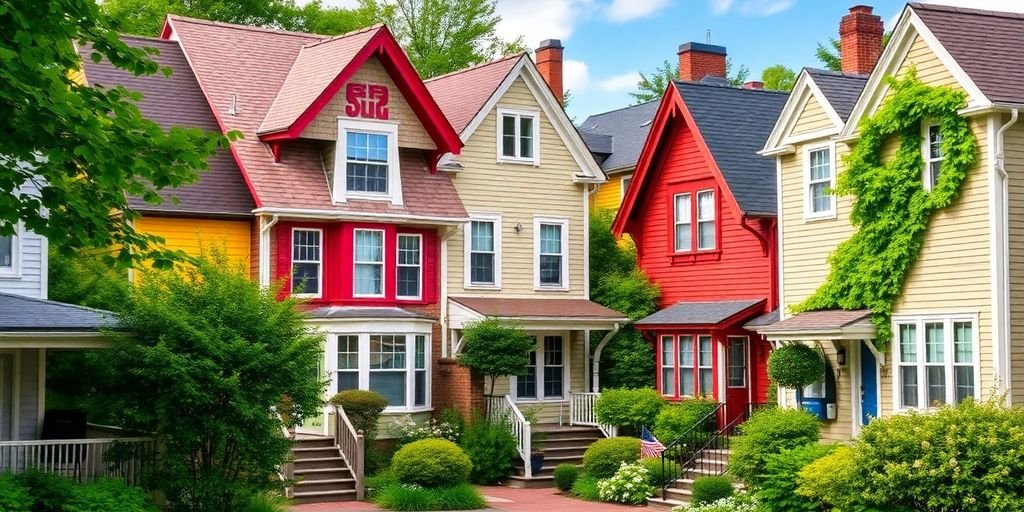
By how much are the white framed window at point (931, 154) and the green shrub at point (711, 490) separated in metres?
6.67

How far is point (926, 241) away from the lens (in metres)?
25.7

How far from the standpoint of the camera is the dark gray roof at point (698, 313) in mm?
32000

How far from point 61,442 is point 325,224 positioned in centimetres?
1102

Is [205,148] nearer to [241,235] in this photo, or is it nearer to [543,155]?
[241,235]

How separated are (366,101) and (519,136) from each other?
187 inches

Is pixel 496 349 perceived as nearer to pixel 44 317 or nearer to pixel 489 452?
pixel 489 452

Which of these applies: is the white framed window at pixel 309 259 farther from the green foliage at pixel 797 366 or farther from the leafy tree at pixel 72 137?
the leafy tree at pixel 72 137

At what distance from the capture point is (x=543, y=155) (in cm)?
3662

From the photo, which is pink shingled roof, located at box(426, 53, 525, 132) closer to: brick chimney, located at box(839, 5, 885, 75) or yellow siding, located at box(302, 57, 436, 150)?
yellow siding, located at box(302, 57, 436, 150)

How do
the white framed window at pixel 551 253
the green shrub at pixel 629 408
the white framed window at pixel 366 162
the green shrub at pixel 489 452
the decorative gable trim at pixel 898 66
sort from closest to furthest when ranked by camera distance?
1. the decorative gable trim at pixel 898 66
2. the green shrub at pixel 489 452
3. the green shrub at pixel 629 408
4. the white framed window at pixel 366 162
5. the white framed window at pixel 551 253

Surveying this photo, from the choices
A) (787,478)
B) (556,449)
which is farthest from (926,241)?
(556,449)

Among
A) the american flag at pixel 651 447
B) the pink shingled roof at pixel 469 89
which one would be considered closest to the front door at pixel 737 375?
the american flag at pixel 651 447

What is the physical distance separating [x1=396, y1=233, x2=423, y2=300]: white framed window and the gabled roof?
12.4ft

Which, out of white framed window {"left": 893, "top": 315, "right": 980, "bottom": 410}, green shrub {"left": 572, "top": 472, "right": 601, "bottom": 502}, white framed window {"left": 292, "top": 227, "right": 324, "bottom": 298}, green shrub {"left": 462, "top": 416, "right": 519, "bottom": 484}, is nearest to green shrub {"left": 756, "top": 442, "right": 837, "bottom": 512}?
white framed window {"left": 893, "top": 315, "right": 980, "bottom": 410}
